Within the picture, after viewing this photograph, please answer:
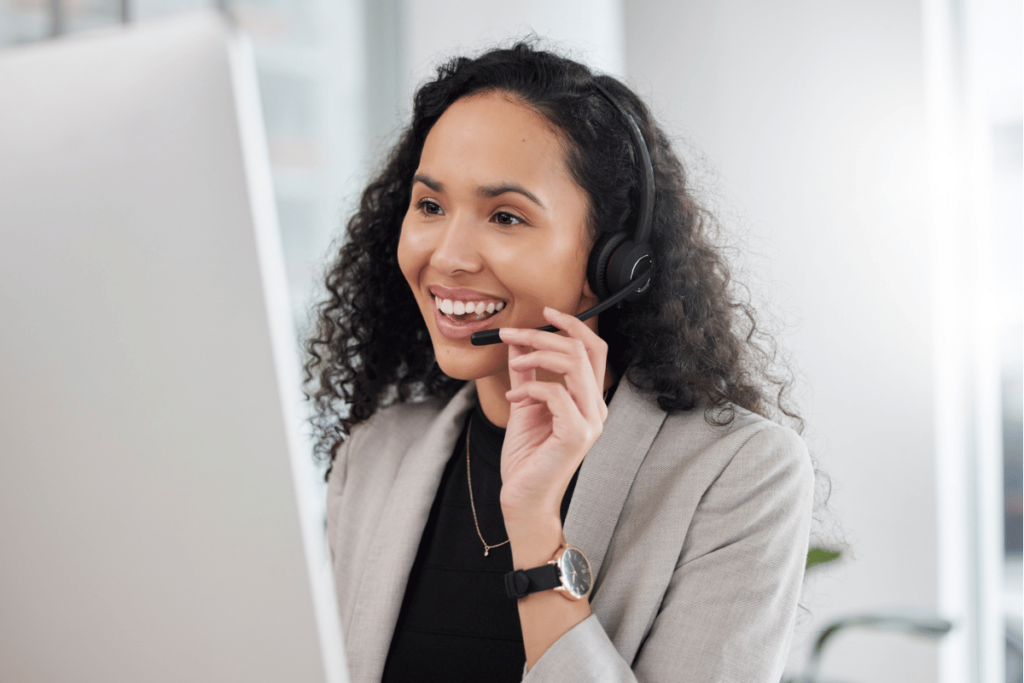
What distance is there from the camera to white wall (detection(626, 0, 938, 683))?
2.12m

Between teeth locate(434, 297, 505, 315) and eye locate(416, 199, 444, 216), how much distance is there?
0.14 metres

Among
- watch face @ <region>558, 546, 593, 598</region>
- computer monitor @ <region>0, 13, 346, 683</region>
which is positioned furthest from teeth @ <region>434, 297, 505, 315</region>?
computer monitor @ <region>0, 13, 346, 683</region>

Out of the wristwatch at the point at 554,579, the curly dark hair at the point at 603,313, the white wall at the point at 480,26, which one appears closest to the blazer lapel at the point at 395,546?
the curly dark hair at the point at 603,313

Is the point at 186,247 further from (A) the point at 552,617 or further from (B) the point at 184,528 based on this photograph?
(A) the point at 552,617

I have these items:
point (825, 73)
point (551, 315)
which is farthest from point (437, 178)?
point (825, 73)

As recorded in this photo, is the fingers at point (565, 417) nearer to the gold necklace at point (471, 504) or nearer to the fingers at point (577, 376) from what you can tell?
the fingers at point (577, 376)

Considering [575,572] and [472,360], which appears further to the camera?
[472,360]

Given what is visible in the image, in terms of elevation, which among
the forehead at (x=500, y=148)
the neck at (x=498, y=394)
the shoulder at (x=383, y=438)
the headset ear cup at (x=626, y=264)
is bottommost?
the shoulder at (x=383, y=438)

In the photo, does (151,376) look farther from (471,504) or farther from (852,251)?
(852,251)

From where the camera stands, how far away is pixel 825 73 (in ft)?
7.29

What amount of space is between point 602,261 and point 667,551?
41cm

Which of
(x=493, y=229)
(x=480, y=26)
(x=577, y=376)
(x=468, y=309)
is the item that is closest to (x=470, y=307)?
(x=468, y=309)

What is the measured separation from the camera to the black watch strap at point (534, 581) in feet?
2.82

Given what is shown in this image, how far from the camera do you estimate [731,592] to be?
854 millimetres
